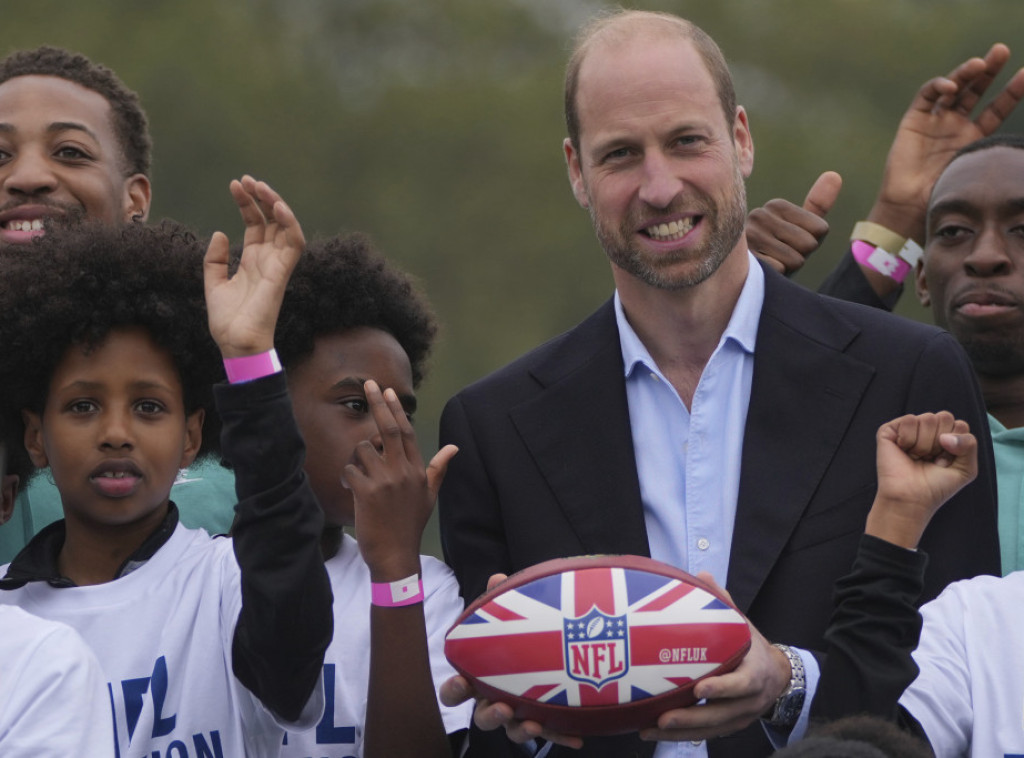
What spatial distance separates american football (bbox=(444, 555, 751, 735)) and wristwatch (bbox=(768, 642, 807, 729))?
21cm

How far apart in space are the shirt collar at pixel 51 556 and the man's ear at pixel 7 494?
0.26 metres

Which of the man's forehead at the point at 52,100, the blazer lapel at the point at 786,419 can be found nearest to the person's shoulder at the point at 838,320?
the blazer lapel at the point at 786,419

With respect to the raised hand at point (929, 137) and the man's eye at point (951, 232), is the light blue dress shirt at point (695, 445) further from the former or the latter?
the raised hand at point (929, 137)

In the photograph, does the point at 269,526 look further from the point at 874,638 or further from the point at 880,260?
the point at 880,260

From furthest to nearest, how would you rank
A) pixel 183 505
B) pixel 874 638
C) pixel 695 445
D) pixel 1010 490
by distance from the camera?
pixel 183 505 < pixel 1010 490 < pixel 695 445 < pixel 874 638

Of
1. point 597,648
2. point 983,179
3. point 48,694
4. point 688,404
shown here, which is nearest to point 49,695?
point 48,694

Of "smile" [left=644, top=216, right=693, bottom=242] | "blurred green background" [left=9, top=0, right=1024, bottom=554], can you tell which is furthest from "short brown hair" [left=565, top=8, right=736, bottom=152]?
"blurred green background" [left=9, top=0, right=1024, bottom=554]

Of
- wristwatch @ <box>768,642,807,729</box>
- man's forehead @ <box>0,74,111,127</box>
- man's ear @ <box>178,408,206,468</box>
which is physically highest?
man's forehead @ <box>0,74,111,127</box>

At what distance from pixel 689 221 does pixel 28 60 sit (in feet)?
8.79

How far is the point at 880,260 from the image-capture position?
6.00 m

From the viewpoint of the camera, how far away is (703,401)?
14.7 ft

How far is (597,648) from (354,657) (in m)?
1.05

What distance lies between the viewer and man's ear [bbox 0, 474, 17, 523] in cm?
480

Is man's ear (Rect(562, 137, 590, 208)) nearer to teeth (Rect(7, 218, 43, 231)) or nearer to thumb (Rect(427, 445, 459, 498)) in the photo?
thumb (Rect(427, 445, 459, 498))
